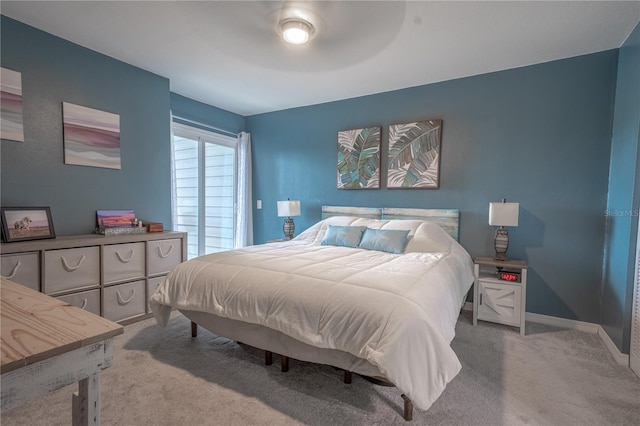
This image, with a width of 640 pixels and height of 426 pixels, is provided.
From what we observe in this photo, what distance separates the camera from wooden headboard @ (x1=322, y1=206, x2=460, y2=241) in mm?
3330

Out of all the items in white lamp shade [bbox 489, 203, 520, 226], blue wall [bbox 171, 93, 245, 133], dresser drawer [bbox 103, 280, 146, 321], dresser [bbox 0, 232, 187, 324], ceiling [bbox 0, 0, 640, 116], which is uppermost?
ceiling [bbox 0, 0, 640, 116]

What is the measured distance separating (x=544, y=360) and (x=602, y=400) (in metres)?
0.46

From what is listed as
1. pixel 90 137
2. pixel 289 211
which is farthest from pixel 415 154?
pixel 90 137

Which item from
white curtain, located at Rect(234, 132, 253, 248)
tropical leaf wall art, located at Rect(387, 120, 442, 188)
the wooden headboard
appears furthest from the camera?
white curtain, located at Rect(234, 132, 253, 248)

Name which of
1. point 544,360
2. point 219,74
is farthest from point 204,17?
point 544,360

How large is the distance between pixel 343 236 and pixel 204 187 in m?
2.39

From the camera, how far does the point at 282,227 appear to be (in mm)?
4684

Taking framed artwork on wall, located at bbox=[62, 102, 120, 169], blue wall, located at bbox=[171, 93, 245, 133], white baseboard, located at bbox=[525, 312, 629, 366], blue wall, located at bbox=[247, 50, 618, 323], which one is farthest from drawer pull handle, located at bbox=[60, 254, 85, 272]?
white baseboard, located at bbox=[525, 312, 629, 366]

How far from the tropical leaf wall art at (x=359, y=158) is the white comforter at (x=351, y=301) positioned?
1.52m

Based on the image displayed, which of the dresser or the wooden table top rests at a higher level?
the wooden table top

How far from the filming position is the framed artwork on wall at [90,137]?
8.93 feet

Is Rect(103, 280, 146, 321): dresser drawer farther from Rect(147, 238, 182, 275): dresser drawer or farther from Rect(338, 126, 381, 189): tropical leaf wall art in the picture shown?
Rect(338, 126, 381, 189): tropical leaf wall art

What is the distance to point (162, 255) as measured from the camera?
3104 millimetres

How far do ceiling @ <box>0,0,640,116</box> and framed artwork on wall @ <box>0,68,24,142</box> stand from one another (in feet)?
1.56
